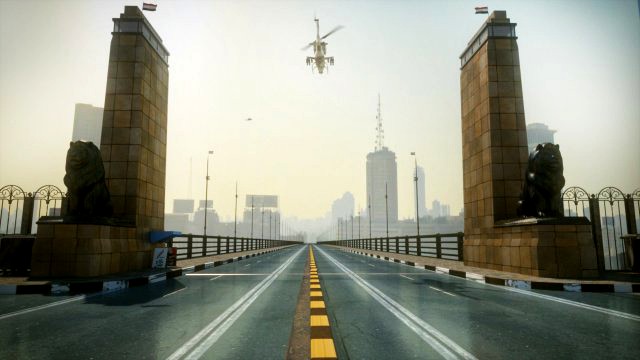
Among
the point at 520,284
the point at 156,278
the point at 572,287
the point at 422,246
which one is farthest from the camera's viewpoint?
the point at 422,246

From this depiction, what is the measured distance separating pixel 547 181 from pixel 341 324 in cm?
1052

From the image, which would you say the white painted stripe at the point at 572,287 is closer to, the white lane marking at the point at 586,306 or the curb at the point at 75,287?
the white lane marking at the point at 586,306

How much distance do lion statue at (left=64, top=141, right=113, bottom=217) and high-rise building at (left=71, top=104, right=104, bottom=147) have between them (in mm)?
A: 143579

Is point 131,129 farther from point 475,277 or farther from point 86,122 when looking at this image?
point 86,122

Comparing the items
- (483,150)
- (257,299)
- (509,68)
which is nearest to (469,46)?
(509,68)

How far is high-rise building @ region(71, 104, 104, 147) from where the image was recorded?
140000 millimetres

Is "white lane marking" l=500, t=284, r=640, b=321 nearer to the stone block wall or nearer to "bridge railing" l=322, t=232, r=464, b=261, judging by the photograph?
"bridge railing" l=322, t=232, r=464, b=261

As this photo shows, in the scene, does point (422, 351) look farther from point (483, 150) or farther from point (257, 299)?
point (483, 150)

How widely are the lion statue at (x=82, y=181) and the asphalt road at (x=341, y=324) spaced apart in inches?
157

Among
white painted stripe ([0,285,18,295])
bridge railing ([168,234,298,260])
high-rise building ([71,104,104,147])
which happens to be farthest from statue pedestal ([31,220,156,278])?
high-rise building ([71,104,104,147])

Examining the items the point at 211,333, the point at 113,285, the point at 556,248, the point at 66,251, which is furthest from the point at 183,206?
the point at 211,333

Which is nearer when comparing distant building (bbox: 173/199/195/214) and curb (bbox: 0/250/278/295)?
curb (bbox: 0/250/278/295)

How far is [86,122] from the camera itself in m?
141

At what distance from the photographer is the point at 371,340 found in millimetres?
4875
